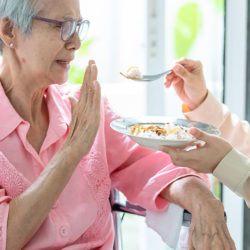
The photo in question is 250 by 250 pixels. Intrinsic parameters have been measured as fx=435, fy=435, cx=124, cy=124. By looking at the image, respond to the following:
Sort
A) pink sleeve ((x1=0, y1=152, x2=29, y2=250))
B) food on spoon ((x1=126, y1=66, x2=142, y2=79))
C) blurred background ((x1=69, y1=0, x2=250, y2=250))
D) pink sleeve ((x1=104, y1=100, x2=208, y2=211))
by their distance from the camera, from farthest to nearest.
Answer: blurred background ((x1=69, y1=0, x2=250, y2=250))
food on spoon ((x1=126, y1=66, x2=142, y2=79))
pink sleeve ((x1=104, y1=100, x2=208, y2=211))
pink sleeve ((x1=0, y1=152, x2=29, y2=250))

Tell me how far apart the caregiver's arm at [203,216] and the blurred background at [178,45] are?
3.09ft

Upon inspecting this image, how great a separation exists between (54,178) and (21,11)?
0.55 metres

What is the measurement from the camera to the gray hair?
1396 millimetres

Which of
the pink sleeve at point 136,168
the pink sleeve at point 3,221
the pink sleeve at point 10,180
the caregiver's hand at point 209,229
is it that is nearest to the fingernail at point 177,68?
the pink sleeve at point 136,168

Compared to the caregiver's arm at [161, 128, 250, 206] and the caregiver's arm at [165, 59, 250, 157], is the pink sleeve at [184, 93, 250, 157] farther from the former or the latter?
the caregiver's arm at [161, 128, 250, 206]

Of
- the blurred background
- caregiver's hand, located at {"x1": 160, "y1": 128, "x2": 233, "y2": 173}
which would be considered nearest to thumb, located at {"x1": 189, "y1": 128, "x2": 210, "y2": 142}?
caregiver's hand, located at {"x1": 160, "y1": 128, "x2": 233, "y2": 173}

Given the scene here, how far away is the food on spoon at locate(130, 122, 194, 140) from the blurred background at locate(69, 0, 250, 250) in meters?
1.07

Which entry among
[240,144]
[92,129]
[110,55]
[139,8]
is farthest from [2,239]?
[110,55]

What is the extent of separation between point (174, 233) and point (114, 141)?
0.42m

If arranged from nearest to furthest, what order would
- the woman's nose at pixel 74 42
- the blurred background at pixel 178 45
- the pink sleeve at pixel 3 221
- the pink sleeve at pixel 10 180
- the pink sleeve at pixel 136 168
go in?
the pink sleeve at pixel 3 221, the pink sleeve at pixel 10 180, the woman's nose at pixel 74 42, the pink sleeve at pixel 136 168, the blurred background at pixel 178 45

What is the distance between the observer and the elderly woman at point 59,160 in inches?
51.2

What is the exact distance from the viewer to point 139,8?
8.33ft

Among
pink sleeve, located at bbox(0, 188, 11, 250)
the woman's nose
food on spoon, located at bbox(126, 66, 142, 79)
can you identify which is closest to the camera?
pink sleeve, located at bbox(0, 188, 11, 250)

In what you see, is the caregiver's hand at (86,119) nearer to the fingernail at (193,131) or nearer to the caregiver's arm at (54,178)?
the caregiver's arm at (54,178)
